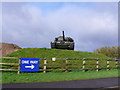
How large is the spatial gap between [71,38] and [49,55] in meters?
10.9

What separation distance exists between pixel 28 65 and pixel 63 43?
17989mm

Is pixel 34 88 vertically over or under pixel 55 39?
under

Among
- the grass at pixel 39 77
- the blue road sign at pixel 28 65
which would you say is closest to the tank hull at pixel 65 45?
the blue road sign at pixel 28 65

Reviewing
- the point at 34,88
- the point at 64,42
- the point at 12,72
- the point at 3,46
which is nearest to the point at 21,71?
the point at 12,72

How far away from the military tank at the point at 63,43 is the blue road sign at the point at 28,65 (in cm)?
1747

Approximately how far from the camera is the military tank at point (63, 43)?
35.9 m

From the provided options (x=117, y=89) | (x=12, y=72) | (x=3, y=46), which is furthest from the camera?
(x=3, y=46)

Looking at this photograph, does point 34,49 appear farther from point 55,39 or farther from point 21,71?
point 21,71

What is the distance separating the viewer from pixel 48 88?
1026cm

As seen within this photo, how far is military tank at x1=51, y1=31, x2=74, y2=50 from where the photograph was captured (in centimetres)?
3588

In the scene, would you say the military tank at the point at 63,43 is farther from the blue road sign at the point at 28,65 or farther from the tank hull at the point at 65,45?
the blue road sign at the point at 28,65

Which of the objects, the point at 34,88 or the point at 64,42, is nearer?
the point at 34,88

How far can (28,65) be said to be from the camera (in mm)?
18422

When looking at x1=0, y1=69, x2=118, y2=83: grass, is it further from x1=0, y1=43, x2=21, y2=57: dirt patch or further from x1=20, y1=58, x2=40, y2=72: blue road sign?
x1=0, y1=43, x2=21, y2=57: dirt patch
